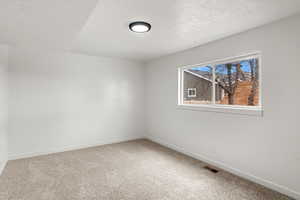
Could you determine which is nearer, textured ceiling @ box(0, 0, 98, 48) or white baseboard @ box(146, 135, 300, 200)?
textured ceiling @ box(0, 0, 98, 48)

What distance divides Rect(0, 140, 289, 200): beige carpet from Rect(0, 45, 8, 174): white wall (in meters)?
0.27

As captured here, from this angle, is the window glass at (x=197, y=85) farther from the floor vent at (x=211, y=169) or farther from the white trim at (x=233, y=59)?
the floor vent at (x=211, y=169)

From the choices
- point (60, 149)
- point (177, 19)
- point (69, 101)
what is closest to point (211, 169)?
point (177, 19)

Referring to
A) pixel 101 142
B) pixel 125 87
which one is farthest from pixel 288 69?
pixel 101 142

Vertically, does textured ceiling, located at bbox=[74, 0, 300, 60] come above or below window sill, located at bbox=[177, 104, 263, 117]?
above

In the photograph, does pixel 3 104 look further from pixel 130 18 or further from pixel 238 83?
pixel 238 83

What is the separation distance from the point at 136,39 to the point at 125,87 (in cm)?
190

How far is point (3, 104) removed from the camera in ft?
9.67

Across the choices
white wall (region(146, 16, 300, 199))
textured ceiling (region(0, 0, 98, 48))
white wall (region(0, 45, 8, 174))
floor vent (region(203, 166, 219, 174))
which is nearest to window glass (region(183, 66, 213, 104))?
white wall (region(146, 16, 300, 199))

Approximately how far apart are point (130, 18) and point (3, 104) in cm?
283

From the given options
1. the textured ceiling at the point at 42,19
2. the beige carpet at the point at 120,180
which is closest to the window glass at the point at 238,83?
the beige carpet at the point at 120,180

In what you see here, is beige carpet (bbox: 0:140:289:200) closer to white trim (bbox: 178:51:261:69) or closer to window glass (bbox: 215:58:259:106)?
window glass (bbox: 215:58:259:106)

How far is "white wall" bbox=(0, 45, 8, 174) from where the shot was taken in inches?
112

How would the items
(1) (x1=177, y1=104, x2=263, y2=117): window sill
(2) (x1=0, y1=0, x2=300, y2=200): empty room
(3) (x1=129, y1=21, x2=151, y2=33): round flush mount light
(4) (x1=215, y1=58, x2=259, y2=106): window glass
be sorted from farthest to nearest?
1. (4) (x1=215, y1=58, x2=259, y2=106): window glass
2. (1) (x1=177, y1=104, x2=263, y2=117): window sill
3. (3) (x1=129, y1=21, x2=151, y2=33): round flush mount light
4. (2) (x1=0, y1=0, x2=300, y2=200): empty room
